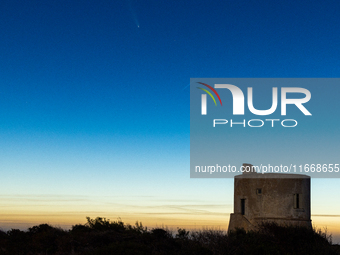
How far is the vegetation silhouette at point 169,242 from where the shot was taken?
1562 centimetres

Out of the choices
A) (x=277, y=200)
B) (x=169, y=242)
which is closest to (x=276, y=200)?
(x=277, y=200)

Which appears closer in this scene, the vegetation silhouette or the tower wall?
the vegetation silhouette

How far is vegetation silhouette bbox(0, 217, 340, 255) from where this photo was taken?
15617 millimetres

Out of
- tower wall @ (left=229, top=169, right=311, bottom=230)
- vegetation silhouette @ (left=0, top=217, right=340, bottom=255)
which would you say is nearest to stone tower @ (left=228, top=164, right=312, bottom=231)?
tower wall @ (left=229, top=169, right=311, bottom=230)

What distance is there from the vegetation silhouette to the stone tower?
175 cm

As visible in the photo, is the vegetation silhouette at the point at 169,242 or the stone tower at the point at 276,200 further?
the stone tower at the point at 276,200

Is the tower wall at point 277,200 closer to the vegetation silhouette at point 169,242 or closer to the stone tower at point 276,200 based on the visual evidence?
the stone tower at point 276,200

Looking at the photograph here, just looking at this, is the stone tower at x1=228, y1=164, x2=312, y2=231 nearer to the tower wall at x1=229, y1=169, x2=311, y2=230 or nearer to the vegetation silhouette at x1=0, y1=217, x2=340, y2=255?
the tower wall at x1=229, y1=169, x2=311, y2=230

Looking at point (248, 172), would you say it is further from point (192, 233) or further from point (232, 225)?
point (192, 233)

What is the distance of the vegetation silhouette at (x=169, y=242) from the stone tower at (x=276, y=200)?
1.75m

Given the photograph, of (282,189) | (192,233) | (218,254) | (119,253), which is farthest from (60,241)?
(282,189)

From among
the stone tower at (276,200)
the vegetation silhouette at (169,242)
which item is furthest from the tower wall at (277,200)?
the vegetation silhouette at (169,242)

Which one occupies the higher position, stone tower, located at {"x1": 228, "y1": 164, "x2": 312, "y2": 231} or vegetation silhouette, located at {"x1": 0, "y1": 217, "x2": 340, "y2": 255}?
stone tower, located at {"x1": 228, "y1": 164, "x2": 312, "y2": 231}

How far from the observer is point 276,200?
70.5 ft
